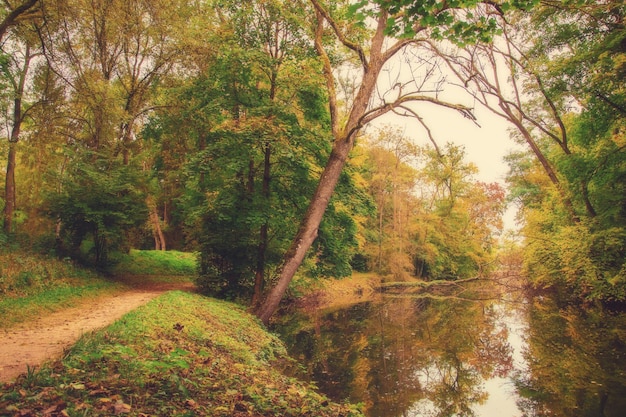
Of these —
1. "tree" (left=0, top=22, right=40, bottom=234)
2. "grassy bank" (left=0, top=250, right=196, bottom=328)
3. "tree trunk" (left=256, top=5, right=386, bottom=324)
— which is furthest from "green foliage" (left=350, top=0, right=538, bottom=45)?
"tree" (left=0, top=22, right=40, bottom=234)

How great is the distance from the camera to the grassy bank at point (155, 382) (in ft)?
9.25

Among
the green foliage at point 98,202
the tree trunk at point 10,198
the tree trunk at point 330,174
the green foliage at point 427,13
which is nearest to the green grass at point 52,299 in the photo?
the green foliage at point 98,202

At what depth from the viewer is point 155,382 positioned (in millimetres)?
3502

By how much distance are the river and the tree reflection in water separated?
0.08 ft

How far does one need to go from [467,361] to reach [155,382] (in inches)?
328

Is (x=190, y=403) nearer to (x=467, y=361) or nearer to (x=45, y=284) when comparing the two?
(x=467, y=361)

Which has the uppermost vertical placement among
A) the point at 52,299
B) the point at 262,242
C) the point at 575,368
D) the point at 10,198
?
the point at 10,198

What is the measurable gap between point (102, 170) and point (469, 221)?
122 feet

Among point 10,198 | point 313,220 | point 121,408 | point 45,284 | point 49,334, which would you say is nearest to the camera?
point 121,408

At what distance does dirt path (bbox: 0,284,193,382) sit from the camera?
4.71 metres

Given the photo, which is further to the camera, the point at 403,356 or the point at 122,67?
the point at 122,67

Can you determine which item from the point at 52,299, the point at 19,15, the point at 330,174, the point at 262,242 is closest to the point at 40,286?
the point at 52,299

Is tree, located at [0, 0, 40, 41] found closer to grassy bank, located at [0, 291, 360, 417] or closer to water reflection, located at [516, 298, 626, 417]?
grassy bank, located at [0, 291, 360, 417]

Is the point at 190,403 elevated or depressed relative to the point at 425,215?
depressed
